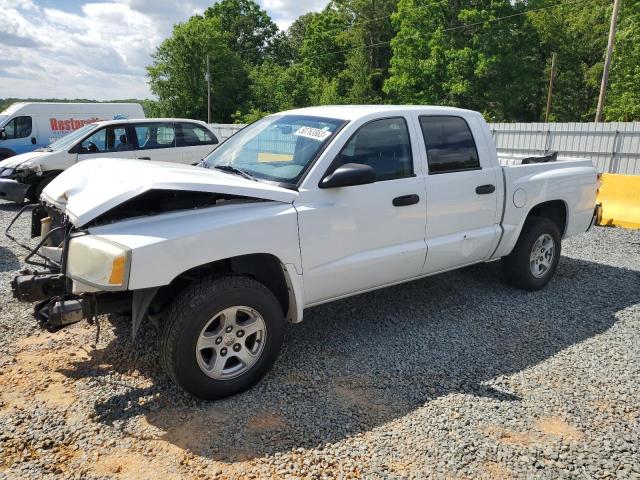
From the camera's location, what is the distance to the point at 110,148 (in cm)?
1043

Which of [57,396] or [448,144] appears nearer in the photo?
[57,396]

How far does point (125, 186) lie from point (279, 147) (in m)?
1.28

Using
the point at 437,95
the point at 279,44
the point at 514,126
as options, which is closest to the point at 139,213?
the point at 514,126

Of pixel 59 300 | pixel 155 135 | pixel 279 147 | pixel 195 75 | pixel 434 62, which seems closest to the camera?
pixel 59 300

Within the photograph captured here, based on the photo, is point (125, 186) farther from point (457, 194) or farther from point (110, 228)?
point (457, 194)

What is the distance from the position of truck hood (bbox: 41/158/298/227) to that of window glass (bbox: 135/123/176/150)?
23.4 ft

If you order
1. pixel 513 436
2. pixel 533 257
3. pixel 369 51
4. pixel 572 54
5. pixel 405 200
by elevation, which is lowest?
pixel 513 436

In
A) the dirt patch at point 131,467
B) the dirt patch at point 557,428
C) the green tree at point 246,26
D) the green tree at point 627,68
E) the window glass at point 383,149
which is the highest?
the green tree at point 246,26

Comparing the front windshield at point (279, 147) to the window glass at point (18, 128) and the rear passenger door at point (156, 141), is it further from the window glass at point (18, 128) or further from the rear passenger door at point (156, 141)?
the window glass at point (18, 128)

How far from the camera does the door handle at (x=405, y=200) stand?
4.01 meters

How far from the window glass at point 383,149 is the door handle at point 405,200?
0.58ft

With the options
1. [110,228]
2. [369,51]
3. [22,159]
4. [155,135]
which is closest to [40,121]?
[22,159]

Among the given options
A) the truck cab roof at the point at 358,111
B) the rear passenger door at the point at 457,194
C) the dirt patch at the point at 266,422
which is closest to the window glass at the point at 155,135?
the truck cab roof at the point at 358,111

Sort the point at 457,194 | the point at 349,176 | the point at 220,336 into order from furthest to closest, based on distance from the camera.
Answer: the point at 457,194, the point at 349,176, the point at 220,336
